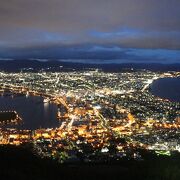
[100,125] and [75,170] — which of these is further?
[100,125]

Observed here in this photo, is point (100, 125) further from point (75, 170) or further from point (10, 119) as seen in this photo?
point (75, 170)

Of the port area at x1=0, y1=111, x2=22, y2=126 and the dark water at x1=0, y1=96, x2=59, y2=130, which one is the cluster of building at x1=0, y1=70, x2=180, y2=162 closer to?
the dark water at x1=0, y1=96, x2=59, y2=130

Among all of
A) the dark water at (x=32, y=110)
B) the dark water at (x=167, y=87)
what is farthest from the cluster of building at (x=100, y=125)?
the dark water at (x=167, y=87)

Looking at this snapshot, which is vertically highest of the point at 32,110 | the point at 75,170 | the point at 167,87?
the point at 75,170

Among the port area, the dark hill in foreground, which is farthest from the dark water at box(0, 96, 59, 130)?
the dark hill in foreground

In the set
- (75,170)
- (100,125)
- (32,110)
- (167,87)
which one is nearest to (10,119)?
(32,110)

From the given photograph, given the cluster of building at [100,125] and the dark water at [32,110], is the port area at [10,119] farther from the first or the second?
the cluster of building at [100,125]
